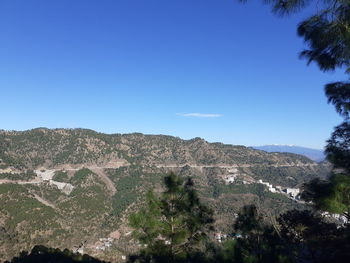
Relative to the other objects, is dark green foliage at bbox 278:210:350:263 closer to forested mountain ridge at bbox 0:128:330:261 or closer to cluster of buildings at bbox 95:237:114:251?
forested mountain ridge at bbox 0:128:330:261


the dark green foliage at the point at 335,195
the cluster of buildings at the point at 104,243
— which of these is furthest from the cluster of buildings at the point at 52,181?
the dark green foliage at the point at 335,195

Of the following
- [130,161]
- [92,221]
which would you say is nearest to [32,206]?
[92,221]

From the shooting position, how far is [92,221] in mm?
94938

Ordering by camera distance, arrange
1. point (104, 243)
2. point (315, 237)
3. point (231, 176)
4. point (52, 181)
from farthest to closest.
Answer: point (231, 176) < point (52, 181) < point (104, 243) < point (315, 237)

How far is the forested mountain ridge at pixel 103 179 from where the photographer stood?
7850cm

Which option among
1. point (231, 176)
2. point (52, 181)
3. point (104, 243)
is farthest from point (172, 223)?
point (231, 176)

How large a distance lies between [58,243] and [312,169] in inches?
6405

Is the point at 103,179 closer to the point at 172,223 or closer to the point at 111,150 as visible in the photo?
the point at 111,150

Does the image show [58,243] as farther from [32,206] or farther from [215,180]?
[215,180]

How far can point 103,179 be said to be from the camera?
136750 millimetres

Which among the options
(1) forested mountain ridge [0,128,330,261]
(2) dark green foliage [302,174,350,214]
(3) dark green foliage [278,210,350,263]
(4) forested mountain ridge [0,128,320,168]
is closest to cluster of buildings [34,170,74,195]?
(1) forested mountain ridge [0,128,330,261]

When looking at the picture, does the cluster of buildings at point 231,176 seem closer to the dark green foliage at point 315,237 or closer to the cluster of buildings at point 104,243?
the cluster of buildings at point 104,243

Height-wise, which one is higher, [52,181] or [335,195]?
[335,195]

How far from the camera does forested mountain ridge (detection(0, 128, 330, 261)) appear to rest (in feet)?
258
